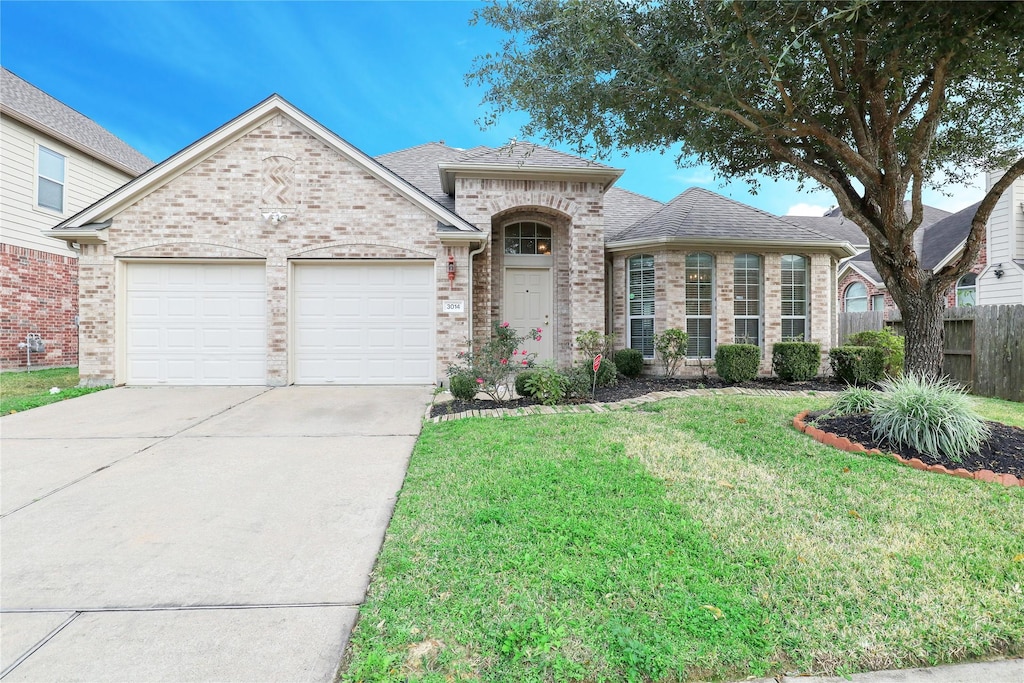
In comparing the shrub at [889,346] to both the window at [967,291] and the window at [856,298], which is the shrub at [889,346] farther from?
the window at [856,298]

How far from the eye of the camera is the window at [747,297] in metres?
10.5

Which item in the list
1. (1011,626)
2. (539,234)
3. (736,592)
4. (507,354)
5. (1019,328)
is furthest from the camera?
(539,234)

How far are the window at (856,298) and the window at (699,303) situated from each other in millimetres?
12313

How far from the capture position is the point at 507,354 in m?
7.41

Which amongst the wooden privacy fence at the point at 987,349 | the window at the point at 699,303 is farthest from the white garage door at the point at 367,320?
the wooden privacy fence at the point at 987,349

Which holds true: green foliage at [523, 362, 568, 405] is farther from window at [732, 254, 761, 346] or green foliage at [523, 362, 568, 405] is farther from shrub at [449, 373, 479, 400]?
window at [732, 254, 761, 346]

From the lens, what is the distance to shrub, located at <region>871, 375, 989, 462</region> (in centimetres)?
455

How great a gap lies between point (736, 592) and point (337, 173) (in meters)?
9.11

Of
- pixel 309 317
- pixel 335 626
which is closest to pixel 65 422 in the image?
pixel 309 317

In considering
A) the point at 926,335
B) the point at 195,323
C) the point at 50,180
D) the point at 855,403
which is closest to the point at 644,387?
the point at 855,403

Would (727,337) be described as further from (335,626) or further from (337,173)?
(335,626)

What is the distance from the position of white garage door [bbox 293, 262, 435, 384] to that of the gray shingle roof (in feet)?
15.7

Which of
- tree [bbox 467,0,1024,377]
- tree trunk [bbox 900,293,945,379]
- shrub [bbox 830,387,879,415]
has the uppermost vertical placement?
tree [bbox 467,0,1024,377]

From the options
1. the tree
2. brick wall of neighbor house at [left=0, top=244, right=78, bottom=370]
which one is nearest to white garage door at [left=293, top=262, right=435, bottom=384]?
the tree
